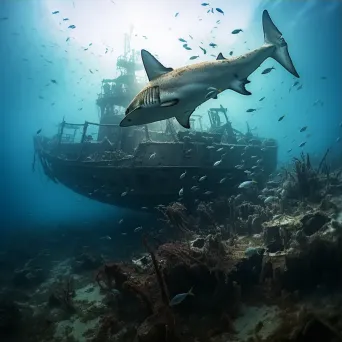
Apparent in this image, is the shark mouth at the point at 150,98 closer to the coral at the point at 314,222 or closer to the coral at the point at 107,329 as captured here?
the coral at the point at 107,329

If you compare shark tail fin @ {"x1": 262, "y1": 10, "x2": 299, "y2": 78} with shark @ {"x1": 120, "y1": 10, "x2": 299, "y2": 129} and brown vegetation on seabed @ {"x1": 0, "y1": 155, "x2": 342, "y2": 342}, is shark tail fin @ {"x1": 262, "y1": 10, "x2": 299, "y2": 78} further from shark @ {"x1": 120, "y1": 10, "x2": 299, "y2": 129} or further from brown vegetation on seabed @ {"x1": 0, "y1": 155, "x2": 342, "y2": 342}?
brown vegetation on seabed @ {"x1": 0, "y1": 155, "x2": 342, "y2": 342}

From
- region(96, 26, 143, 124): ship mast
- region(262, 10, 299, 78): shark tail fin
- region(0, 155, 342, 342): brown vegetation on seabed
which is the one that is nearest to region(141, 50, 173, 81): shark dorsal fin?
region(262, 10, 299, 78): shark tail fin

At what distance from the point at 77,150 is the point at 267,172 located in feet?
44.2

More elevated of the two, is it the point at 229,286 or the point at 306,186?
the point at 306,186

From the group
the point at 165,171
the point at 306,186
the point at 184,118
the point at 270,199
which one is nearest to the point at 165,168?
the point at 165,171

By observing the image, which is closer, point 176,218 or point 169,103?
point 169,103

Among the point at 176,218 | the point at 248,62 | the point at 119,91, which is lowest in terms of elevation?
the point at 176,218

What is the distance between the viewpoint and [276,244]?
263 inches

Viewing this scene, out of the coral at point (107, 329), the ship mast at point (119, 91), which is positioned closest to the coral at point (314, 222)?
the coral at point (107, 329)

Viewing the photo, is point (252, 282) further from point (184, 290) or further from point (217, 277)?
point (184, 290)

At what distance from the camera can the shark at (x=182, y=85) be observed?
2609 millimetres

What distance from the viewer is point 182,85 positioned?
268cm

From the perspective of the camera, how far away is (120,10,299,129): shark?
2609 millimetres

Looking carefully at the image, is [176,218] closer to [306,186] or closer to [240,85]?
[306,186]
